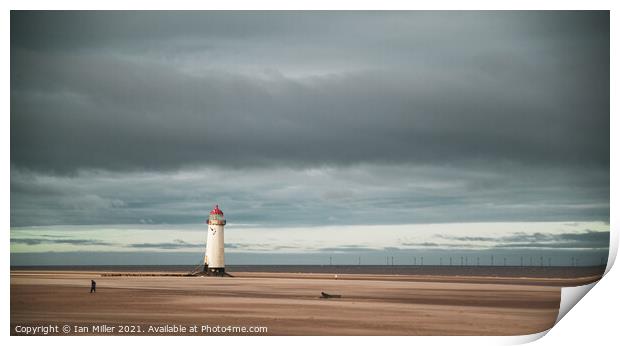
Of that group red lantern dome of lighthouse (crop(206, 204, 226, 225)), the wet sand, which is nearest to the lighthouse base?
red lantern dome of lighthouse (crop(206, 204, 226, 225))

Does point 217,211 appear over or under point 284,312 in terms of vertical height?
over

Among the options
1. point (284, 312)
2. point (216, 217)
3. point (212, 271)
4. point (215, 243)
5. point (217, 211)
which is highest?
point (217, 211)

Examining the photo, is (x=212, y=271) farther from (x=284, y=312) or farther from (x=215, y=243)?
(x=284, y=312)

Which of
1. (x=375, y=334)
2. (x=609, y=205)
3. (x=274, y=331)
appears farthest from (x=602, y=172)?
(x=274, y=331)

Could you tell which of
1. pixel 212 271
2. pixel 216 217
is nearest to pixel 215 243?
pixel 216 217

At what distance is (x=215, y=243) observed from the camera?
29453 mm

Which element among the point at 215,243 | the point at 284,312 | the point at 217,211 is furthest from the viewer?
the point at 215,243

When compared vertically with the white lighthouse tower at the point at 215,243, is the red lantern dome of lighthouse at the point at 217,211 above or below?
above

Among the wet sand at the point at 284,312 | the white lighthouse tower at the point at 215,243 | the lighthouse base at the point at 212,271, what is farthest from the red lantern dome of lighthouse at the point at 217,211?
the wet sand at the point at 284,312

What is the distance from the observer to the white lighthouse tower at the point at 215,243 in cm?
2881

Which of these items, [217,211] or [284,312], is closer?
[284,312]

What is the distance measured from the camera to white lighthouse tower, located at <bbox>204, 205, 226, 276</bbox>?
28.8 metres

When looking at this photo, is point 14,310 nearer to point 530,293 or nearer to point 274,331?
point 274,331

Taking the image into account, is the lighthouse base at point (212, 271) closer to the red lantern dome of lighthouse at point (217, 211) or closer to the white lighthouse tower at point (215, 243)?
the white lighthouse tower at point (215, 243)
